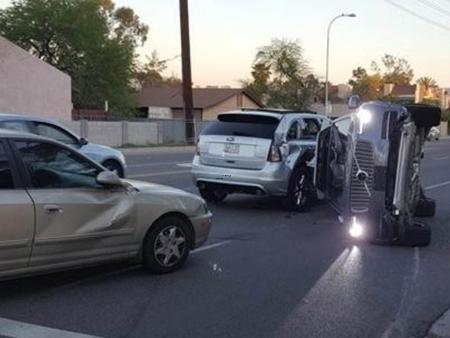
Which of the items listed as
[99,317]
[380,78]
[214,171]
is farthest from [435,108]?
[380,78]

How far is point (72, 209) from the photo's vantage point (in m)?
6.46

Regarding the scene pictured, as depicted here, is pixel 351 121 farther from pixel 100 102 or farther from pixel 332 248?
pixel 100 102

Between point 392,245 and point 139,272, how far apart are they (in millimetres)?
3640

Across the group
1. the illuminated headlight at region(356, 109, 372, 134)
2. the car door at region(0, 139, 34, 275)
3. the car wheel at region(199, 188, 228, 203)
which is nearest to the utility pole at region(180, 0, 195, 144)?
the car wheel at region(199, 188, 228, 203)

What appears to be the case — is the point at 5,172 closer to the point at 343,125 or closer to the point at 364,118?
the point at 364,118

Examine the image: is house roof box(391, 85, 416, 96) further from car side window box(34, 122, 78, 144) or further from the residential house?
car side window box(34, 122, 78, 144)

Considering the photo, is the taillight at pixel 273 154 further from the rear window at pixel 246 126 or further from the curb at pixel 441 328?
the curb at pixel 441 328

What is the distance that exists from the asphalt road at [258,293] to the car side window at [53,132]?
4620 mm

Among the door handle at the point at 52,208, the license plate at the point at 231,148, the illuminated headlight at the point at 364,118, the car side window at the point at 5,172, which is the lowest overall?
the door handle at the point at 52,208

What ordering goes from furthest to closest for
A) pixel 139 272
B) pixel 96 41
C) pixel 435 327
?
pixel 96 41 → pixel 139 272 → pixel 435 327

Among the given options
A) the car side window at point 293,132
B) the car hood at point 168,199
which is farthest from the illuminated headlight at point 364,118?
the car side window at point 293,132

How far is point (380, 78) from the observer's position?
472 feet

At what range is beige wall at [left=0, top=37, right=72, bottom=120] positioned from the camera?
40469 mm

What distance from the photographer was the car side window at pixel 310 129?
12789 millimetres
